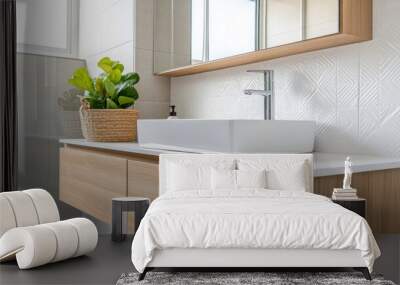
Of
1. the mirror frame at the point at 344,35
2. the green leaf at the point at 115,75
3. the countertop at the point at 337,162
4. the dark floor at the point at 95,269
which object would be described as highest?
the mirror frame at the point at 344,35

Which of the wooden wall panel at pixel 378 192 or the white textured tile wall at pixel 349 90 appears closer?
the wooden wall panel at pixel 378 192

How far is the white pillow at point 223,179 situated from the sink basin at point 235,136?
25 centimetres

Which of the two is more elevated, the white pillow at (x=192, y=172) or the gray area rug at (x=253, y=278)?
the white pillow at (x=192, y=172)

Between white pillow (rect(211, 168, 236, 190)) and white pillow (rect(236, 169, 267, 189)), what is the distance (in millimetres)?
19

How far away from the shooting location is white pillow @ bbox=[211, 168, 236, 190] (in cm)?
183

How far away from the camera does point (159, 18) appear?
12.2ft

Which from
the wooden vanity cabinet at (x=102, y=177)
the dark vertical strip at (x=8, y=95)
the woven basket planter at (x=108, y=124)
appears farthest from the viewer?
the dark vertical strip at (x=8, y=95)

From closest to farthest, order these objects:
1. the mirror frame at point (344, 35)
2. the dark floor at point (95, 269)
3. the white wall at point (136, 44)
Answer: the dark floor at point (95, 269)
the mirror frame at point (344, 35)
the white wall at point (136, 44)

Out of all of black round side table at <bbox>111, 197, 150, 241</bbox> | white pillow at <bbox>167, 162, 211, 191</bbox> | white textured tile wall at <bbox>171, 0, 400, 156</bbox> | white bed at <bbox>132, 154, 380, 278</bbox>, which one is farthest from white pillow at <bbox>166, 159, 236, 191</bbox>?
white textured tile wall at <bbox>171, 0, 400, 156</bbox>

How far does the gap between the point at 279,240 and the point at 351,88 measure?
47.4 inches

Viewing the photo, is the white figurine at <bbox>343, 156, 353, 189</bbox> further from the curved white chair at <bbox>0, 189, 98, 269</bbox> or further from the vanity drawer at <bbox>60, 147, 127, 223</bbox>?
the vanity drawer at <bbox>60, 147, 127, 223</bbox>

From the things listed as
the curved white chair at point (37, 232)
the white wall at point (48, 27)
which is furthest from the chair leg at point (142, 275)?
the white wall at point (48, 27)

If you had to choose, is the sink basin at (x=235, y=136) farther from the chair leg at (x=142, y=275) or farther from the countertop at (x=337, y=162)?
the chair leg at (x=142, y=275)

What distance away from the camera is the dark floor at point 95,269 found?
5.21ft
